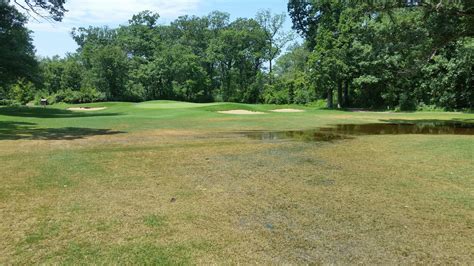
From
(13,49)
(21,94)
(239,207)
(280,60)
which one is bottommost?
(239,207)

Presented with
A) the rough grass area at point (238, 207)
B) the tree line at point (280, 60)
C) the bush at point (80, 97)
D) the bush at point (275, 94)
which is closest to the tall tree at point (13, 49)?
the tree line at point (280, 60)

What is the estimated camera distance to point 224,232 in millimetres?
5512

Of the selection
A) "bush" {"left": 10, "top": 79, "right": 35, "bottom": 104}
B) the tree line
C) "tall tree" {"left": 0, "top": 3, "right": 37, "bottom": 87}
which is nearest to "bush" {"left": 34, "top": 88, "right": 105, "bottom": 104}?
the tree line

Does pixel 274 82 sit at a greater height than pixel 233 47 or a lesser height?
lesser

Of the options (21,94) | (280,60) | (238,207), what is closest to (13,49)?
(238,207)

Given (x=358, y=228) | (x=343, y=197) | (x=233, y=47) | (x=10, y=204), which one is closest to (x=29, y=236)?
(x=10, y=204)

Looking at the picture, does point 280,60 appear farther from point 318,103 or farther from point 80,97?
point 80,97

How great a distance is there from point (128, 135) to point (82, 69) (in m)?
67.6

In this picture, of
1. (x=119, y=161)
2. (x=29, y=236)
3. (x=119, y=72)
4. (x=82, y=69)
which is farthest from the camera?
(x=82, y=69)

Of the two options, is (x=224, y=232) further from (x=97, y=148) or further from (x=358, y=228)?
(x=97, y=148)

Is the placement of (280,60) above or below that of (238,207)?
above

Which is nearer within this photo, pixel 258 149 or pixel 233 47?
pixel 258 149

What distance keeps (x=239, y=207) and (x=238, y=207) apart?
17mm

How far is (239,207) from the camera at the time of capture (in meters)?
6.68
